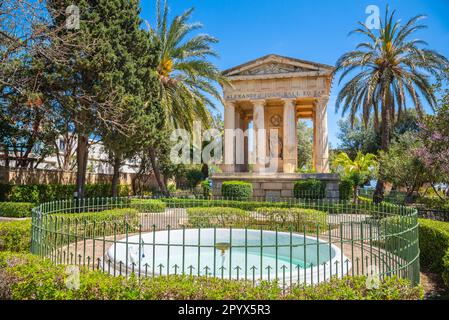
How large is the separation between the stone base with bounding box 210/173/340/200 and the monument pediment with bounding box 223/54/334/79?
7.40 m

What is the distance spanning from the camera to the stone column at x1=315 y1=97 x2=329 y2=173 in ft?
77.7

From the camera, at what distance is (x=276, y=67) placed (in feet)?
79.0

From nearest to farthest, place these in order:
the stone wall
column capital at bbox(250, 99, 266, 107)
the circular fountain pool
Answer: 1. the circular fountain pool
2. the stone wall
3. column capital at bbox(250, 99, 266, 107)

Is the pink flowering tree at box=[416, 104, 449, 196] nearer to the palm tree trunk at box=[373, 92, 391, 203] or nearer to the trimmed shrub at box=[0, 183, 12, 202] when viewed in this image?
the palm tree trunk at box=[373, 92, 391, 203]

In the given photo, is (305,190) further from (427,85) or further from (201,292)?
(201,292)

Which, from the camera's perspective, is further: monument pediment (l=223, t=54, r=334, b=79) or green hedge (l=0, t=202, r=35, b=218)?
monument pediment (l=223, t=54, r=334, b=79)

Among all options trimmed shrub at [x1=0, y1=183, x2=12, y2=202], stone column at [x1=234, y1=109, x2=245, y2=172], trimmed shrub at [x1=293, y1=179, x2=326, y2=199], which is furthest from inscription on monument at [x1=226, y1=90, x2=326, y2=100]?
trimmed shrub at [x1=0, y1=183, x2=12, y2=202]

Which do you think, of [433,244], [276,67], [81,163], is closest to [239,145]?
[276,67]

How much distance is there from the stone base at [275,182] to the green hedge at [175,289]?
56.1ft

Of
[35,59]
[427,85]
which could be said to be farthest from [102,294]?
[427,85]

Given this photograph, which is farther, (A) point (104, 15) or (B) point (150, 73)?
(B) point (150, 73)

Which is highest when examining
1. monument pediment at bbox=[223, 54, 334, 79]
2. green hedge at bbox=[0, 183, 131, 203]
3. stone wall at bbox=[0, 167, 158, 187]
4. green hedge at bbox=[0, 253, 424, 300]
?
monument pediment at bbox=[223, 54, 334, 79]

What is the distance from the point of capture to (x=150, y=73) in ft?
55.1
